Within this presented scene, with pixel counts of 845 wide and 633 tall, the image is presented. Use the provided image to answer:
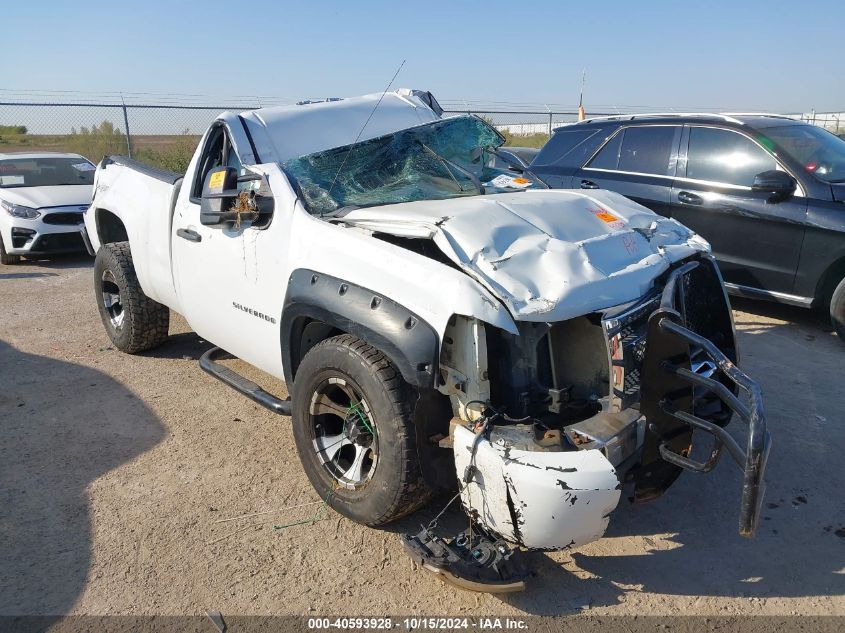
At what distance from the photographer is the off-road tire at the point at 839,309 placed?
5.75 m

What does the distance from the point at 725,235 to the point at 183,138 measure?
15.4 meters

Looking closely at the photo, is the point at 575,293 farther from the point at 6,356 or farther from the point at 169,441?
the point at 6,356

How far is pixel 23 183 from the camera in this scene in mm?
10086

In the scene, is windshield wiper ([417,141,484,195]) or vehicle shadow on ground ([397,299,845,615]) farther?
windshield wiper ([417,141,484,195])

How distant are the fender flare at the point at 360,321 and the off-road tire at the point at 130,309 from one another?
2.34 meters

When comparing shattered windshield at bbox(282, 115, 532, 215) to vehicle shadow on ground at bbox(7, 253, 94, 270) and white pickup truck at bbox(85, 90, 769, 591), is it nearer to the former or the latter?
white pickup truck at bbox(85, 90, 769, 591)

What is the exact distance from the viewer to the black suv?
230 inches

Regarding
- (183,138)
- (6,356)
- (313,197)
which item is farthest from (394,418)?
(183,138)

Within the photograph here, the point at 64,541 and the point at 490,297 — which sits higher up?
the point at 490,297

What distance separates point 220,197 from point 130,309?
206 cm

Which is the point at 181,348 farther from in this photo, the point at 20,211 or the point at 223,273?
the point at 20,211

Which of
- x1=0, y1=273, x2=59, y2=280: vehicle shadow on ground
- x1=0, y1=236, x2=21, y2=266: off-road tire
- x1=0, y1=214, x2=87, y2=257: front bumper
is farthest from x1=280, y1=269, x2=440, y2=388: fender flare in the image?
x1=0, y1=236, x2=21, y2=266: off-road tire

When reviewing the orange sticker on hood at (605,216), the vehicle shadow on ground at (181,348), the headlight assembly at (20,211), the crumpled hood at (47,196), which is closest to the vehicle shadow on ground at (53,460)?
the vehicle shadow on ground at (181,348)

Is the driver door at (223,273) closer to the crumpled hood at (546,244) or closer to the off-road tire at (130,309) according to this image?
the crumpled hood at (546,244)
